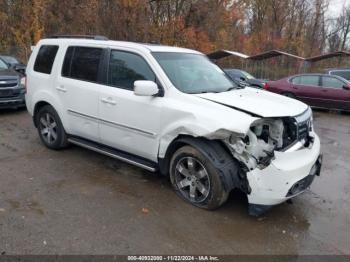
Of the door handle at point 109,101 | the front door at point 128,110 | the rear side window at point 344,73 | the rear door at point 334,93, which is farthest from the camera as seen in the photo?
the rear side window at point 344,73

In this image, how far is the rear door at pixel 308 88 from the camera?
40.9 feet

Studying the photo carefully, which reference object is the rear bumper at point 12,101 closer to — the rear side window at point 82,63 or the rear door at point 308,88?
the rear side window at point 82,63

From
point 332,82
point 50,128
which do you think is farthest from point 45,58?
point 332,82

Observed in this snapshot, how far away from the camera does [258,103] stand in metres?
4.16

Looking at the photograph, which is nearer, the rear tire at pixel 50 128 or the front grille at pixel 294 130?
the front grille at pixel 294 130

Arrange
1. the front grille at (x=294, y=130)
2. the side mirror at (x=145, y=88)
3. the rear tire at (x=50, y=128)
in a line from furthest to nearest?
the rear tire at (x=50, y=128), the side mirror at (x=145, y=88), the front grille at (x=294, y=130)

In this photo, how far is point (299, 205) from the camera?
4312mm

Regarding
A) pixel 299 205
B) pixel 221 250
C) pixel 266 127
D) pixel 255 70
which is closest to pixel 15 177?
pixel 221 250

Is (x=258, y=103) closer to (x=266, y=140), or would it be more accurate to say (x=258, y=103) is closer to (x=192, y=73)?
(x=266, y=140)

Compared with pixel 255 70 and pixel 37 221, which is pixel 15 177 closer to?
pixel 37 221

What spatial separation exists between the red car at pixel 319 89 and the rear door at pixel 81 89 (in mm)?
9501

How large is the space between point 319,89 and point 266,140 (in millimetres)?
9468

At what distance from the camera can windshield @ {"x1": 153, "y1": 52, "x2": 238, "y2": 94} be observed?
4480 millimetres

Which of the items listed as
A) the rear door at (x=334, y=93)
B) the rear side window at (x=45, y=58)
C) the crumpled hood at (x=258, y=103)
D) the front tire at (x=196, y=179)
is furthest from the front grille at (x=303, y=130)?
the rear door at (x=334, y=93)
